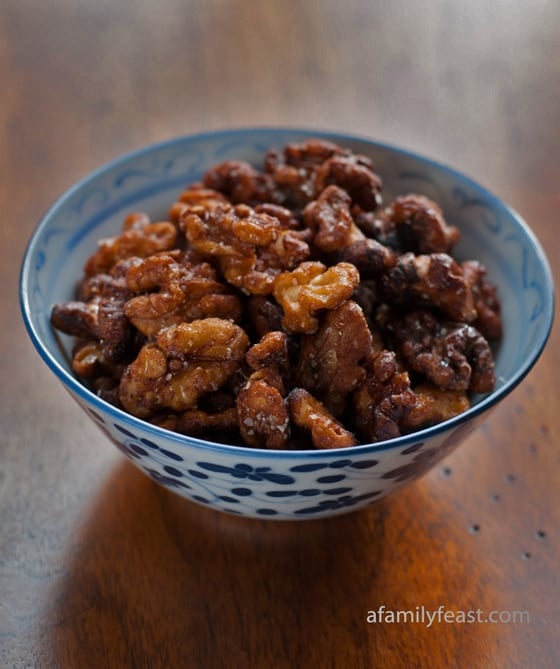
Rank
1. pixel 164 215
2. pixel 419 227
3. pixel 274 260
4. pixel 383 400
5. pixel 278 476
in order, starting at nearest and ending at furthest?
pixel 278 476, pixel 383 400, pixel 274 260, pixel 419 227, pixel 164 215

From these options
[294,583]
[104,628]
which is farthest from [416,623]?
[104,628]

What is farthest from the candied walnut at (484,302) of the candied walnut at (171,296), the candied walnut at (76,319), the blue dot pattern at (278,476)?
the candied walnut at (76,319)

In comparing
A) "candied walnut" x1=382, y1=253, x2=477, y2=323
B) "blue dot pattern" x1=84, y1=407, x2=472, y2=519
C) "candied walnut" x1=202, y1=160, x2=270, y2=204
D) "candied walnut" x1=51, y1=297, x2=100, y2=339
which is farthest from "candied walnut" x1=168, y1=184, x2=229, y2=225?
"blue dot pattern" x1=84, y1=407, x2=472, y2=519

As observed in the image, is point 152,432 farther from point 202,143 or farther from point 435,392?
point 202,143

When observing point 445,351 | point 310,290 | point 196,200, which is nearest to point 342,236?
point 310,290

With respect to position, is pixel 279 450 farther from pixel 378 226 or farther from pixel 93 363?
pixel 378 226

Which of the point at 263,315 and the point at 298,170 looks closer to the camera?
the point at 263,315

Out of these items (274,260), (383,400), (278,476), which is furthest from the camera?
(274,260)

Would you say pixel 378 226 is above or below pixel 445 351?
above
